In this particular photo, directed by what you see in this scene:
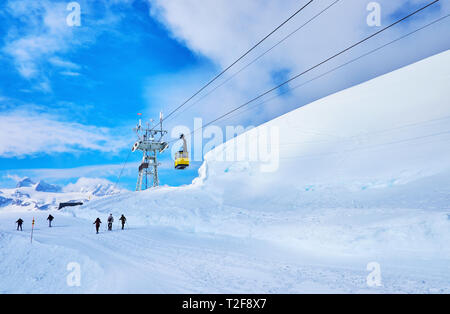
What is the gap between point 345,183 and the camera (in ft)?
67.3

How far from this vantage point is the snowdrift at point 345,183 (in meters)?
12.7

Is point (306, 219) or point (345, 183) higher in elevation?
point (345, 183)

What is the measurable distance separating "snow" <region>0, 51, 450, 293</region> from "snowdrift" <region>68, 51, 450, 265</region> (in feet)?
0.35

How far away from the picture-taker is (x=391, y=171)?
19031mm

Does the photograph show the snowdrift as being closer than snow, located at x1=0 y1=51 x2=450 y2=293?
No

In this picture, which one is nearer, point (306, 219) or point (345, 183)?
point (306, 219)

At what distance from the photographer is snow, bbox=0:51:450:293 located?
8.50 metres

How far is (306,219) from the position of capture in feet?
55.6

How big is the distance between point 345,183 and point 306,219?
5.91 m

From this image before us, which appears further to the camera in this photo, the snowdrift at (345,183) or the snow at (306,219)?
the snowdrift at (345,183)

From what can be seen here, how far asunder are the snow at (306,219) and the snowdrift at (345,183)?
0.35 feet

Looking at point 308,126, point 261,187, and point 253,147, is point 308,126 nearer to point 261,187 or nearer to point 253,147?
point 253,147
